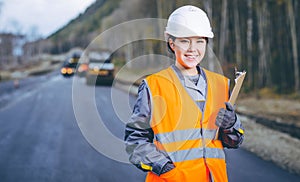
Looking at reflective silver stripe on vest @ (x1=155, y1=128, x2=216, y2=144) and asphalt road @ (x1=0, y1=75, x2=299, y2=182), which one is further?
asphalt road @ (x1=0, y1=75, x2=299, y2=182)

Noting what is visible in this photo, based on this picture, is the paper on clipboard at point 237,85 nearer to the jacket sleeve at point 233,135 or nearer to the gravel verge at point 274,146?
the jacket sleeve at point 233,135

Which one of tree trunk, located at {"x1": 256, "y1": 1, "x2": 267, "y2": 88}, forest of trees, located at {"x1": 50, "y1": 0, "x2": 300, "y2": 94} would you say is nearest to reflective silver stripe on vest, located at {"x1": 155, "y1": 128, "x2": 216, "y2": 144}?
forest of trees, located at {"x1": 50, "y1": 0, "x2": 300, "y2": 94}

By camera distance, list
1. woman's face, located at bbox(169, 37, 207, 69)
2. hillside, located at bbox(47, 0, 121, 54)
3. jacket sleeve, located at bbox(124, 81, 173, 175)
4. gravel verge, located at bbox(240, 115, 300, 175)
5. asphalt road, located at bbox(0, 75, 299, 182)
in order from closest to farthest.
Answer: jacket sleeve, located at bbox(124, 81, 173, 175)
woman's face, located at bbox(169, 37, 207, 69)
asphalt road, located at bbox(0, 75, 299, 182)
gravel verge, located at bbox(240, 115, 300, 175)
hillside, located at bbox(47, 0, 121, 54)

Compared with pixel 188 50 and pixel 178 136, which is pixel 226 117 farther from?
pixel 188 50

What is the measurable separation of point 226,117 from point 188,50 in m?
0.41

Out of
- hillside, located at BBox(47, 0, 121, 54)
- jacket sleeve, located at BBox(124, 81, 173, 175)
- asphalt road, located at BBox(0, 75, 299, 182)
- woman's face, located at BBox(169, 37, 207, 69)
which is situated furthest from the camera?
hillside, located at BBox(47, 0, 121, 54)

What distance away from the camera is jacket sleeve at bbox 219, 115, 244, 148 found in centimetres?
206

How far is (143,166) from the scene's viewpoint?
6.36 ft

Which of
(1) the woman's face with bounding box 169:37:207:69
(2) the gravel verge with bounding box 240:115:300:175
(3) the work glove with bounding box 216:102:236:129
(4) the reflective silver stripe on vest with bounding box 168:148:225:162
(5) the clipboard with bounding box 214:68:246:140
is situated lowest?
(2) the gravel verge with bounding box 240:115:300:175

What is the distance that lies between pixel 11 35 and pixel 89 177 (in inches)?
3701

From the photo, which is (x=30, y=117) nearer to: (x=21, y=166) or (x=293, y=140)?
(x=21, y=166)

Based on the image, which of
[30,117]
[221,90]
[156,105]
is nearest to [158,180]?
[156,105]

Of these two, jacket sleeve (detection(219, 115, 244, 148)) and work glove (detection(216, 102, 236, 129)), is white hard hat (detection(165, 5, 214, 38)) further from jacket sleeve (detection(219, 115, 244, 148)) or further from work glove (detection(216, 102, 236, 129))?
jacket sleeve (detection(219, 115, 244, 148))

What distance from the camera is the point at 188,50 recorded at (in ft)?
6.65
